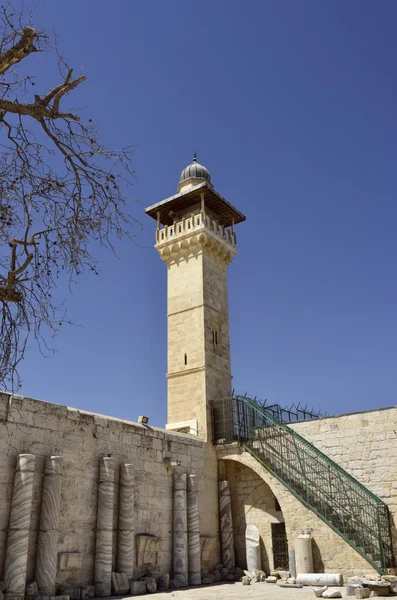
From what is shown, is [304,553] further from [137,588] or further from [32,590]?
[32,590]

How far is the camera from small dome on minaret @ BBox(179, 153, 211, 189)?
21.3 meters

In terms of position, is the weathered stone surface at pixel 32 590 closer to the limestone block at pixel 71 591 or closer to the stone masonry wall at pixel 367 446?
the limestone block at pixel 71 591

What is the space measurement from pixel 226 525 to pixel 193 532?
181 centimetres

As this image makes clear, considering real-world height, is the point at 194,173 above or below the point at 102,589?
above

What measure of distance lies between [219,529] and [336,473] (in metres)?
4.17

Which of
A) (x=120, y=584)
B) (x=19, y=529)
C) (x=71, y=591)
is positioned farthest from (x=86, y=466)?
(x=120, y=584)

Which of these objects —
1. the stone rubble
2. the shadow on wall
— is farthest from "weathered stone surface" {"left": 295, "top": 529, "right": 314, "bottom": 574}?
the stone rubble

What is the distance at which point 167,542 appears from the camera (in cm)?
1387

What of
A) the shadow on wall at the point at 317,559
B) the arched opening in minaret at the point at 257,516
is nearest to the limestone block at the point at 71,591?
the shadow on wall at the point at 317,559

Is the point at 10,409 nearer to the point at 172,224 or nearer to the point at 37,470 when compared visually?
the point at 37,470

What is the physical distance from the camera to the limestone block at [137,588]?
11773 mm

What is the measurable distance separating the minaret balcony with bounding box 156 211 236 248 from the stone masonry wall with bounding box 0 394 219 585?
24.4 ft

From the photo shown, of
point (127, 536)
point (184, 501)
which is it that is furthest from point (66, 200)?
point (184, 501)

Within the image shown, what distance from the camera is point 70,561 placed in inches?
434
